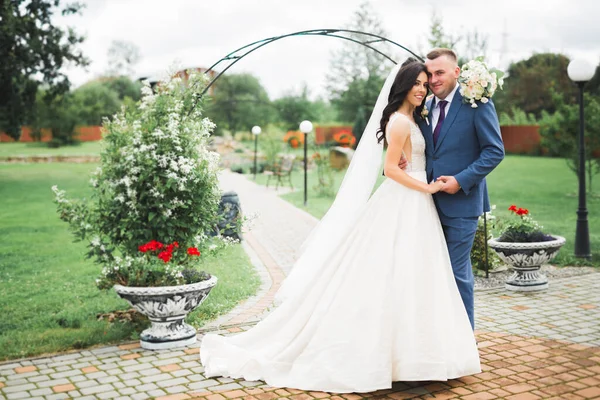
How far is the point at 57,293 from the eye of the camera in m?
7.68

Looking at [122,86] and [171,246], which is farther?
[122,86]

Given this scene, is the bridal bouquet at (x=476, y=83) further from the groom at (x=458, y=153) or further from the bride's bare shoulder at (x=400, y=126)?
the bride's bare shoulder at (x=400, y=126)

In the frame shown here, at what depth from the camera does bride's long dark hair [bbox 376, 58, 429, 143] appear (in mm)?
4684

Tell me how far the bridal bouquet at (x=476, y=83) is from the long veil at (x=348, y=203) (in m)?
0.52

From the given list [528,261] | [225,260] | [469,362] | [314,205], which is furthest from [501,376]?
[314,205]

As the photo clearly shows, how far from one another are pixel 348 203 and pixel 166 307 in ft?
5.64

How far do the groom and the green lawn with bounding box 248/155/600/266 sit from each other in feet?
15.8

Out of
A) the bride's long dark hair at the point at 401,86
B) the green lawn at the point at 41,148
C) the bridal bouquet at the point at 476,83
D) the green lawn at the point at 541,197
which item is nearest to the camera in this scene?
the bride's long dark hair at the point at 401,86

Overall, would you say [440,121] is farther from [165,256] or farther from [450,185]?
[165,256]

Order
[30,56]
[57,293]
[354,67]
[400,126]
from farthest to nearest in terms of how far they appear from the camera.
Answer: [354,67] < [30,56] < [57,293] < [400,126]

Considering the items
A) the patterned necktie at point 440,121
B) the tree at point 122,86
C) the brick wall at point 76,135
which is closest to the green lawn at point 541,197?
the patterned necktie at point 440,121

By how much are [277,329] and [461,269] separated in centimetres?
145

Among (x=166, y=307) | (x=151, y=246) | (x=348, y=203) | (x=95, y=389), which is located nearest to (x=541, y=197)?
(x=348, y=203)

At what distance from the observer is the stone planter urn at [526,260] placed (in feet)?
24.3
